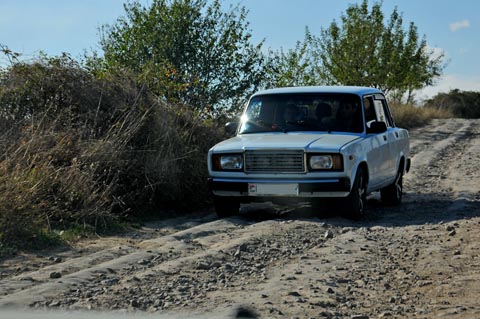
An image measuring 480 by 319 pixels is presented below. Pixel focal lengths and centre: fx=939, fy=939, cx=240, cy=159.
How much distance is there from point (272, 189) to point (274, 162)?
32 centimetres

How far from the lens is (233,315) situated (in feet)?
19.7

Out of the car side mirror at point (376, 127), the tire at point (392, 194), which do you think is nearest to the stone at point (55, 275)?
the car side mirror at point (376, 127)

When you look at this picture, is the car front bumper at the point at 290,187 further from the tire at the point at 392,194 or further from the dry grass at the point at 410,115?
the dry grass at the point at 410,115

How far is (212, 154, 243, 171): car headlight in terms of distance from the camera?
11.4 metres

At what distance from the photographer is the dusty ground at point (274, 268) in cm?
643

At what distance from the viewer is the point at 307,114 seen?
39.9ft

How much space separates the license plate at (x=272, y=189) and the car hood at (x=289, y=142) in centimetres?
45

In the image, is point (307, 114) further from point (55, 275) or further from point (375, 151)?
point (55, 275)

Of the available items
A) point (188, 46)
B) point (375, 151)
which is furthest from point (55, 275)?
point (188, 46)

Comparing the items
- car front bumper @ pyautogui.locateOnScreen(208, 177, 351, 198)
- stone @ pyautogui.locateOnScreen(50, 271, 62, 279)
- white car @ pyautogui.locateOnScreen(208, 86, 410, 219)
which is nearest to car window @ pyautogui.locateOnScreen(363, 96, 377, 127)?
white car @ pyautogui.locateOnScreen(208, 86, 410, 219)

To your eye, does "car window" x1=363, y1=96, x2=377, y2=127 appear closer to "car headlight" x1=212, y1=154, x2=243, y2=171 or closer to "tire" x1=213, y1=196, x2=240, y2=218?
"car headlight" x1=212, y1=154, x2=243, y2=171

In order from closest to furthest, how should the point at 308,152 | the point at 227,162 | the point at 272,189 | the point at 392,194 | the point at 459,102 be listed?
1. the point at 308,152
2. the point at 272,189
3. the point at 227,162
4. the point at 392,194
5. the point at 459,102

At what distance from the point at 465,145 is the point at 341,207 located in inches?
632

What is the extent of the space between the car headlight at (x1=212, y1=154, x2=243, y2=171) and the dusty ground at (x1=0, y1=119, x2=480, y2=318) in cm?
64
